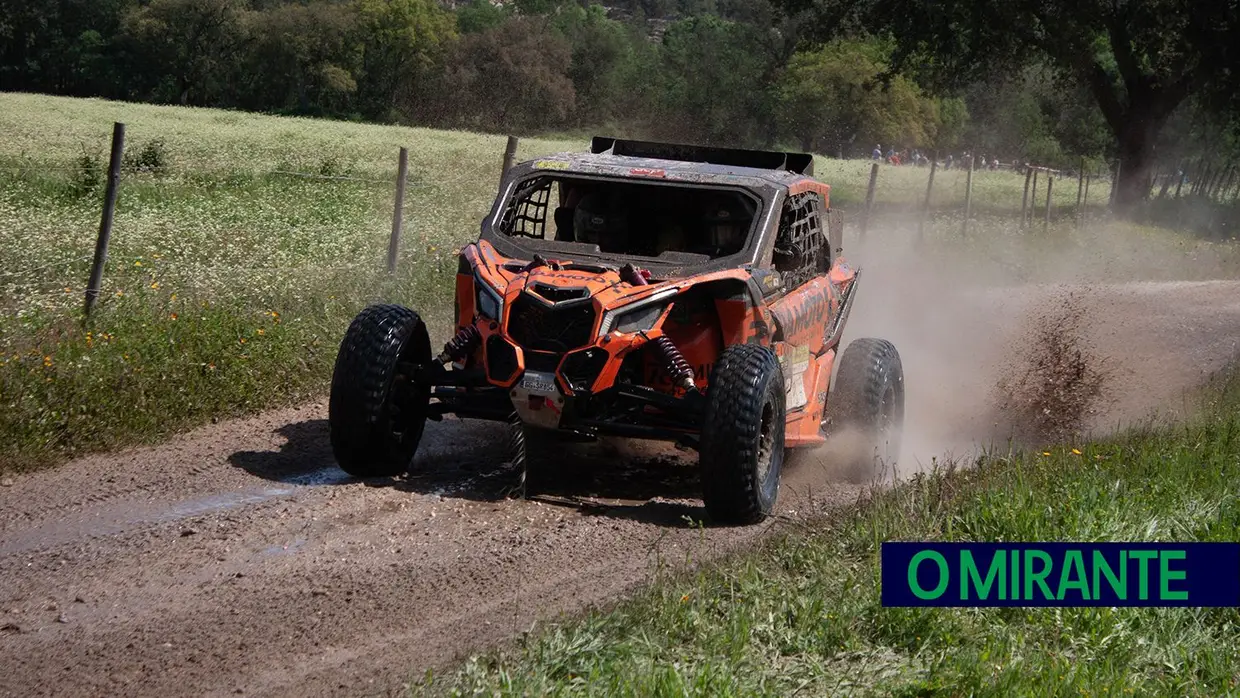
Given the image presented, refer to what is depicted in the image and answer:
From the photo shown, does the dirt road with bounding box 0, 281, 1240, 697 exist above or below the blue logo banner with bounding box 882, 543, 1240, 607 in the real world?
below

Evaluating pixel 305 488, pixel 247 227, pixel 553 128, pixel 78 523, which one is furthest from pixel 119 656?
pixel 553 128

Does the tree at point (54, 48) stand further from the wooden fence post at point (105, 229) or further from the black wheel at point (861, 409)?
the black wheel at point (861, 409)

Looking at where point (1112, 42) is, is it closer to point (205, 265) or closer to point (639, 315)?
point (205, 265)

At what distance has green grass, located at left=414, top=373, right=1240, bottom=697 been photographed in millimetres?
4781

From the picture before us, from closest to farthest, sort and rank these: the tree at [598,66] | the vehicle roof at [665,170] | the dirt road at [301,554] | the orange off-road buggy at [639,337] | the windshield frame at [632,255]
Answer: the dirt road at [301,554], the orange off-road buggy at [639,337], the windshield frame at [632,255], the vehicle roof at [665,170], the tree at [598,66]

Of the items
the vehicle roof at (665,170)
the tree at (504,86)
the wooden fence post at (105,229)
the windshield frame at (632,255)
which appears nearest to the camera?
the windshield frame at (632,255)

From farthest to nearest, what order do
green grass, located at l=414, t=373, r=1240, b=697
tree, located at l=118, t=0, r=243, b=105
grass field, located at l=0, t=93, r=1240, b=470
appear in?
tree, located at l=118, t=0, r=243, b=105 → grass field, located at l=0, t=93, r=1240, b=470 → green grass, located at l=414, t=373, r=1240, b=697

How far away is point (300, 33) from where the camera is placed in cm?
7031

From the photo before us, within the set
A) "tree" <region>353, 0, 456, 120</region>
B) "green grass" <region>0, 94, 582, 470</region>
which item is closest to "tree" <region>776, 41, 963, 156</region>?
"tree" <region>353, 0, 456, 120</region>

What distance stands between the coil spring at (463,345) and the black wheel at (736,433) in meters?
1.39

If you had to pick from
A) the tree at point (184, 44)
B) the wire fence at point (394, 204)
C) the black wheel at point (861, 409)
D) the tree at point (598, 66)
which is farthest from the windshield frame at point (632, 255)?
the tree at point (184, 44)

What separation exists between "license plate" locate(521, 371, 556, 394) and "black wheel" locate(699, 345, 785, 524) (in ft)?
2.73

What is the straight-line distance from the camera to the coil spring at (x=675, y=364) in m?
7.55

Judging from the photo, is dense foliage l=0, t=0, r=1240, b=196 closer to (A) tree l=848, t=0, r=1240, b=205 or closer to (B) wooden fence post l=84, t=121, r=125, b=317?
(A) tree l=848, t=0, r=1240, b=205
